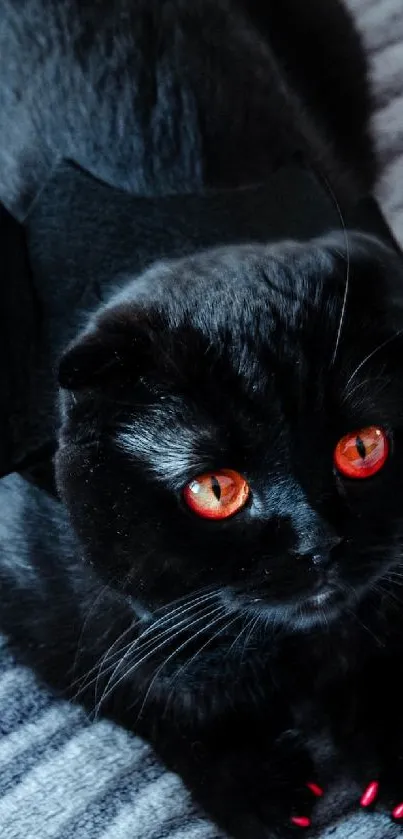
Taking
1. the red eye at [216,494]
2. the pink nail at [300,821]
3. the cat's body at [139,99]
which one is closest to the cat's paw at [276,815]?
the pink nail at [300,821]

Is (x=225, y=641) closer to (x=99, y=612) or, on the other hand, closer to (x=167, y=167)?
(x=99, y=612)

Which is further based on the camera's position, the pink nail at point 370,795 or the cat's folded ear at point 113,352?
the pink nail at point 370,795

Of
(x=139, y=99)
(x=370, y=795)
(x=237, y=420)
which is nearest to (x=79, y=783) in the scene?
(x=370, y=795)

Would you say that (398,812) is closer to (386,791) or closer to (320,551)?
(386,791)

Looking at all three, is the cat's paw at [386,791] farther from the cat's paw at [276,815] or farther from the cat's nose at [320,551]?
the cat's nose at [320,551]

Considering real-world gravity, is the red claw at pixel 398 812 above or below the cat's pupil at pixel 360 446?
below

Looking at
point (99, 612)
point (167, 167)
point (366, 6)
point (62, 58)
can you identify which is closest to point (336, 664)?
point (99, 612)
